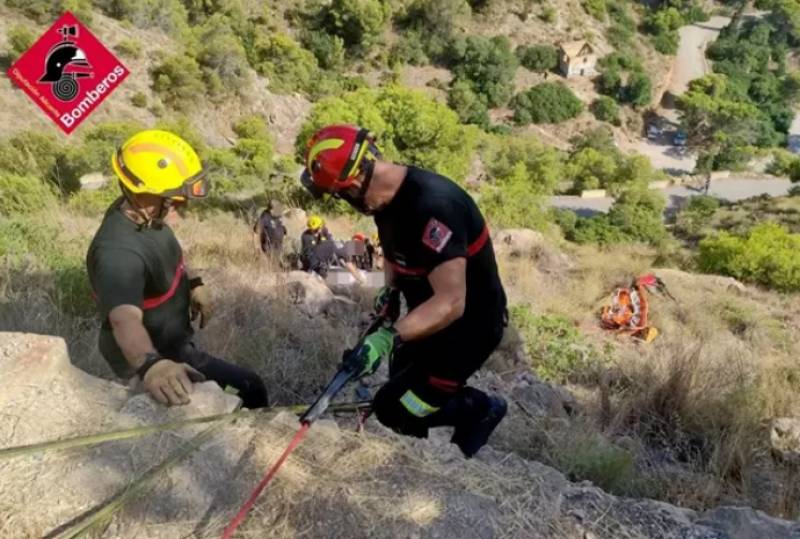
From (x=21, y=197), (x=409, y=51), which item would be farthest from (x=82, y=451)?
(x=409, y=51)

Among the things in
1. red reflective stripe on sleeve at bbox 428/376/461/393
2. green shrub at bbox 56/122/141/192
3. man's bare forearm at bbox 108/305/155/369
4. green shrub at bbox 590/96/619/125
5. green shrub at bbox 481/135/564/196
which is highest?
man's bare forearm at bbox 108/305/155/369

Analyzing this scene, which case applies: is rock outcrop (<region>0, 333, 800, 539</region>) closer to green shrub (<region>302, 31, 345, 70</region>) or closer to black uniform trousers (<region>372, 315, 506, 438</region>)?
black uniform trousers (<region>372, 315, 506, 438</region>)

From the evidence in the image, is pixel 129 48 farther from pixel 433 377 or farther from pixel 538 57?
pixel 538 57

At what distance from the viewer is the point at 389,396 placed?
2.89m

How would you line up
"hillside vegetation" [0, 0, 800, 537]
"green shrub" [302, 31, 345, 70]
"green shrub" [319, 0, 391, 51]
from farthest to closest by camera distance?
"green shrub" [319, 0, 391, 51] → "green shrub" [302, 31, 345, 70] → "hillside vegetation" [0, 0, 800, 537]

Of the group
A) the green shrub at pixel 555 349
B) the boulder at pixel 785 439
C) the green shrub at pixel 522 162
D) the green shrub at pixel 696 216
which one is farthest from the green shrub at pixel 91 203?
the green shrub at pixel 696 216

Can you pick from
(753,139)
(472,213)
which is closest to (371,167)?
(472,213)

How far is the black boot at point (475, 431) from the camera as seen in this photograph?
2984 mm

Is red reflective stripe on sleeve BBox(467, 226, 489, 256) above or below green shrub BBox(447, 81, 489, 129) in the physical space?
above

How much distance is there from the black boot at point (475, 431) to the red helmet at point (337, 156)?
4.30 feet

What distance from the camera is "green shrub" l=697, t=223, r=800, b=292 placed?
42.3ft

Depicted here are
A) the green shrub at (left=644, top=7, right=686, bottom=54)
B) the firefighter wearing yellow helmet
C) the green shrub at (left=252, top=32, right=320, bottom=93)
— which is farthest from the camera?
the green shrub at (left=644, top=7, right=686, bottom=54)

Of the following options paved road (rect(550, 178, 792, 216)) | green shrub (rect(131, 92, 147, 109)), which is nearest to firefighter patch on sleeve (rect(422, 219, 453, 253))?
green shrub (rect(131, 92, 147, 109))

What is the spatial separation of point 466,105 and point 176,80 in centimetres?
1932
